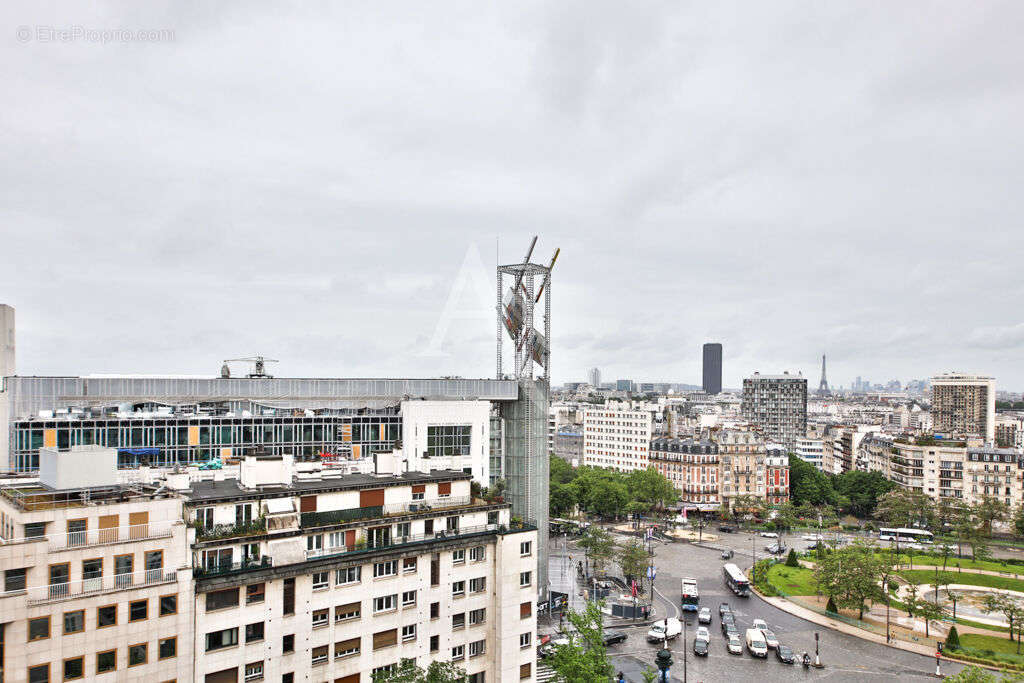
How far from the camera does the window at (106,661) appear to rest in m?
26.2

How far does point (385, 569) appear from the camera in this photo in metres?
33.5

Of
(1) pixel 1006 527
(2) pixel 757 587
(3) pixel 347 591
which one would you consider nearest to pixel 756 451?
(1) pixel 1006 527

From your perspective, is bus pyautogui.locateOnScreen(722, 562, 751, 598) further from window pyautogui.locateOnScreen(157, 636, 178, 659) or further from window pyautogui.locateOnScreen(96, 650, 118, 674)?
window pyautogui.locateOnScreen(96, 650, 118, 674)

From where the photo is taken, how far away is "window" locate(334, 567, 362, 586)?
105 feet

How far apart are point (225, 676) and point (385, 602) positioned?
761 cm

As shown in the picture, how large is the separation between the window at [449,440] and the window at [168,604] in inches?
1344

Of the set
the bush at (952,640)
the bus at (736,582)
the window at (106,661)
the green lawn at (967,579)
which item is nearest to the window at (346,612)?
the window at (106,661)

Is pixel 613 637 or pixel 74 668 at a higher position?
pixel 74 668

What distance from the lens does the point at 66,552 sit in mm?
26172

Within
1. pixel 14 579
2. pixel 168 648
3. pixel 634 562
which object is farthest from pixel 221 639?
pixel 634 562

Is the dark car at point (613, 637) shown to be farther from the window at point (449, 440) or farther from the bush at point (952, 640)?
the bush at point (952, 640)

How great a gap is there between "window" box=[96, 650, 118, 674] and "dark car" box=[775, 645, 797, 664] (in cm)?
4655

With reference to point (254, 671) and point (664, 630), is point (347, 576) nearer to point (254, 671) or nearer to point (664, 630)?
point (254, 671)

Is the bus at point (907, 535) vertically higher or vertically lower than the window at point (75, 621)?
lower
